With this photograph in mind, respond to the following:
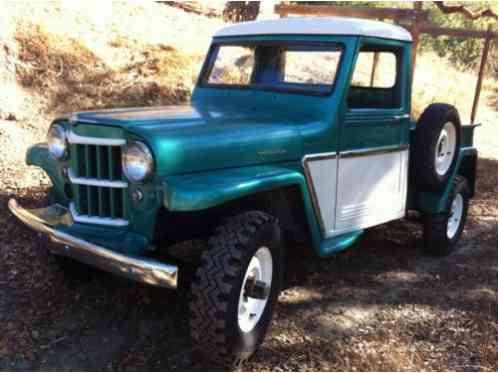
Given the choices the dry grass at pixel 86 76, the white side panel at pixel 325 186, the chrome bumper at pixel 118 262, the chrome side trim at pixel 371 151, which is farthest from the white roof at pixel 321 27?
the dry grass at pixel 86 76

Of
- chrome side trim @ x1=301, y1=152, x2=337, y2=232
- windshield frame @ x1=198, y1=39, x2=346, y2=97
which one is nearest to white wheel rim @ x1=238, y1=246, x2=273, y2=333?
chrome side trim @ x1=301, y1=152, x2=337, y2=232

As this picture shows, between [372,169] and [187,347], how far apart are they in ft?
5.68

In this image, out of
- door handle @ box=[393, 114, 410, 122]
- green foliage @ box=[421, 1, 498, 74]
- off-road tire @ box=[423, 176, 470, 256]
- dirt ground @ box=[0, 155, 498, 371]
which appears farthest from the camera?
green foliage @ box=[421, 1, 498, 74]

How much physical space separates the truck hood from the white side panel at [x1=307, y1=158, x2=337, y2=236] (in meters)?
0.20

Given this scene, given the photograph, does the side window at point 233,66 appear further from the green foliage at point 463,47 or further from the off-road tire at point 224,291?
the green foliage at point 463,47

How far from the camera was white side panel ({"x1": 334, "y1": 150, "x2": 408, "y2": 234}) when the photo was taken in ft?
11.7

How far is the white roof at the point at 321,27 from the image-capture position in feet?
11.8

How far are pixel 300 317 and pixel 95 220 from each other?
1.42m

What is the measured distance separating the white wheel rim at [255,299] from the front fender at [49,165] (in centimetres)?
122

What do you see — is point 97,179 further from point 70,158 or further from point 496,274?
point 496,274

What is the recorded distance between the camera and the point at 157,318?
3.37m

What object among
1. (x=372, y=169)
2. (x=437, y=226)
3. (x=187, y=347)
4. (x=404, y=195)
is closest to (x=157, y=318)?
(x=187, y=347)

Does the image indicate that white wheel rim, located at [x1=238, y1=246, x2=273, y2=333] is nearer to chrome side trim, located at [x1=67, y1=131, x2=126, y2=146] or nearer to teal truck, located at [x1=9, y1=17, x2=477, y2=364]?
teal truck, located at [x1=9, y1=17, x2=477, y2=364]

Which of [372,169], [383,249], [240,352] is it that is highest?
[372,169]
